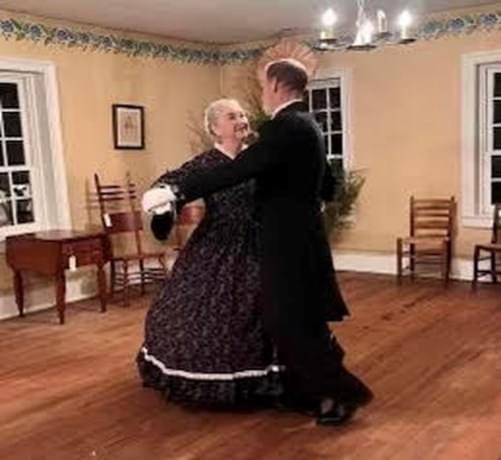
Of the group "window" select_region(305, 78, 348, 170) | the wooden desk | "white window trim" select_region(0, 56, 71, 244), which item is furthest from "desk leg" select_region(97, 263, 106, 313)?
"window" select_region(305, 78, 348, 170)

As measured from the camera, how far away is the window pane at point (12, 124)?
5125 mm

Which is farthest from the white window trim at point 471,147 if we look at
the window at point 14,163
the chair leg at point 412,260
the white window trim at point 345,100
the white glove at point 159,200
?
the white glove at point 159,200

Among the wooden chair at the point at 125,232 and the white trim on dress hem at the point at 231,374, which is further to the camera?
the wooden chair at the point at 125,232

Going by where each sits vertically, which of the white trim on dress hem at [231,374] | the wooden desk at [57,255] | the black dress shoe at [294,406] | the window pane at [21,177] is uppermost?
the window pane at [21,177]

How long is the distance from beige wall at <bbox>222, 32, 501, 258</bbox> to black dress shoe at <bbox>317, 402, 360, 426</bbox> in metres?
3.25

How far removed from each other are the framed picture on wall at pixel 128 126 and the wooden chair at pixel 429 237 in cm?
243

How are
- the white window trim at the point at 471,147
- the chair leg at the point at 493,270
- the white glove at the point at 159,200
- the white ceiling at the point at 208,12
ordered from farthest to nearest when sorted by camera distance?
the white window trim at the point at 471,147 → the chair leg at the point at 493,270 → the white ceiling at the point at 208,12 → the white glove at the point at 159,200

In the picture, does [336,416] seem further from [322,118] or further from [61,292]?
[322,118]

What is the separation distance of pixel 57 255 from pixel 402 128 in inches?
123

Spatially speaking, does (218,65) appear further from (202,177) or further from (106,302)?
(202,177)

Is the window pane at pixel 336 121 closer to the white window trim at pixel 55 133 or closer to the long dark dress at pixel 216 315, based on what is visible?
the white window trim at pixel 55 133

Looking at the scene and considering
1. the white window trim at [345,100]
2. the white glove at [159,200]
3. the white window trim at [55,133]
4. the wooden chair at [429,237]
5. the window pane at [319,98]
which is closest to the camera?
the white glove at [159,200]

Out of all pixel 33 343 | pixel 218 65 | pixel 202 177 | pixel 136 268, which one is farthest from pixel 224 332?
pixel 218 65

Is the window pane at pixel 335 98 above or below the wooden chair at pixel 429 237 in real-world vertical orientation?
above
